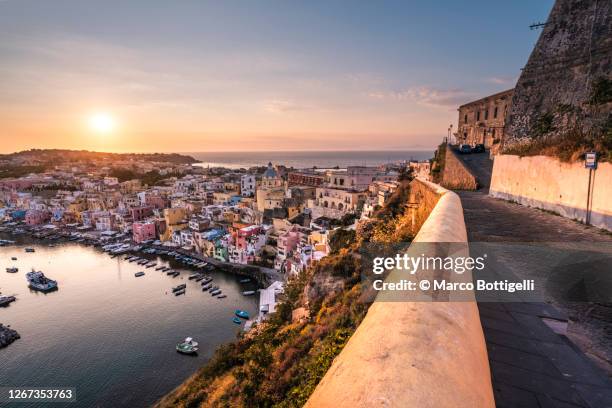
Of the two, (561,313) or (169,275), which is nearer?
(561,313)

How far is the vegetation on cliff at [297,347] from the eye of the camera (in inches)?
221

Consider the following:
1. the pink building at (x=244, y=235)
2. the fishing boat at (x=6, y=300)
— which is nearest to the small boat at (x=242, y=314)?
the pink building at (x=244, y=235)

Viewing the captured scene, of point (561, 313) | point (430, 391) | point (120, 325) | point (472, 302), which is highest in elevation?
point (430, 391)

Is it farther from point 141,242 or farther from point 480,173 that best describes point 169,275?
point 480,173

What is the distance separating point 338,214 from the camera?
35.3 m

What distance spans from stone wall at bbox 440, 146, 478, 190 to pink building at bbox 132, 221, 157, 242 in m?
38.1

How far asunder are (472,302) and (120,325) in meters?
27.0

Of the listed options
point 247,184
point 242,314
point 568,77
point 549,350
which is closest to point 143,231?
point 247,184

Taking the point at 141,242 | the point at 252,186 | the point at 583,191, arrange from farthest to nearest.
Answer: the point at 252,186, the point at 141,242, the point at 583,191

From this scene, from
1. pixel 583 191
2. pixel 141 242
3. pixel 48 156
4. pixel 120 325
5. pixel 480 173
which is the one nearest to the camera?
pixel 583 191

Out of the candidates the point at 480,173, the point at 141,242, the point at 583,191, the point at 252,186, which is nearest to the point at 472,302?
the point at 583,191

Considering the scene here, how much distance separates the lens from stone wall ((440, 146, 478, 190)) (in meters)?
12.5

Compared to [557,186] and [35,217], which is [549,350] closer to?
[557,186]

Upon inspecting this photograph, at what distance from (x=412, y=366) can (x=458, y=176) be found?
1482 centimetres
